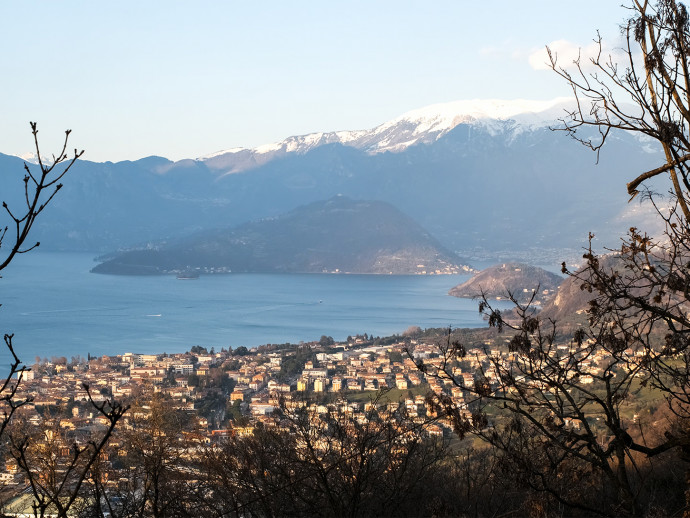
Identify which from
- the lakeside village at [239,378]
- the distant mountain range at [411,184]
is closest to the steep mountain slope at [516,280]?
the lakeside village at [239,378]

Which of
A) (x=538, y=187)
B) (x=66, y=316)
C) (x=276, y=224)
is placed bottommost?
(x=66, y=316)

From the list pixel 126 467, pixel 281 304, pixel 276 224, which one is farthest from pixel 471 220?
pixel 126 467

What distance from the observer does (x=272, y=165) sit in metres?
144

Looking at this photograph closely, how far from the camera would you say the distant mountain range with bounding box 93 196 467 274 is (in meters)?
75.3

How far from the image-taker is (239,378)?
21516 mm

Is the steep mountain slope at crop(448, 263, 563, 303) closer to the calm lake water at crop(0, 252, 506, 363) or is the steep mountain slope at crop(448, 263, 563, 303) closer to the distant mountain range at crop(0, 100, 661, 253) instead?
the calm lake water at crop(0, 252, 506, 363)

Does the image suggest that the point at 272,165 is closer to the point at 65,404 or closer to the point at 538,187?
the point at 538,187

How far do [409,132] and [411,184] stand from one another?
31516 millimetres

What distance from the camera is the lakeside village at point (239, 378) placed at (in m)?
13.9

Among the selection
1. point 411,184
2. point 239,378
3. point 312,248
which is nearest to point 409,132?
point 411,184

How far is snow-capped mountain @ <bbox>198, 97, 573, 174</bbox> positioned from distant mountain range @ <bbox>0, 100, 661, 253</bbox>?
1.00 feet

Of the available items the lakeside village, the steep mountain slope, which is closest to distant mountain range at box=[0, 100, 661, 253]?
the steep mountain slope

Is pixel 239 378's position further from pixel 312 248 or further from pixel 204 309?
pixel 312 248

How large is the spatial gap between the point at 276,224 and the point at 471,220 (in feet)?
131
